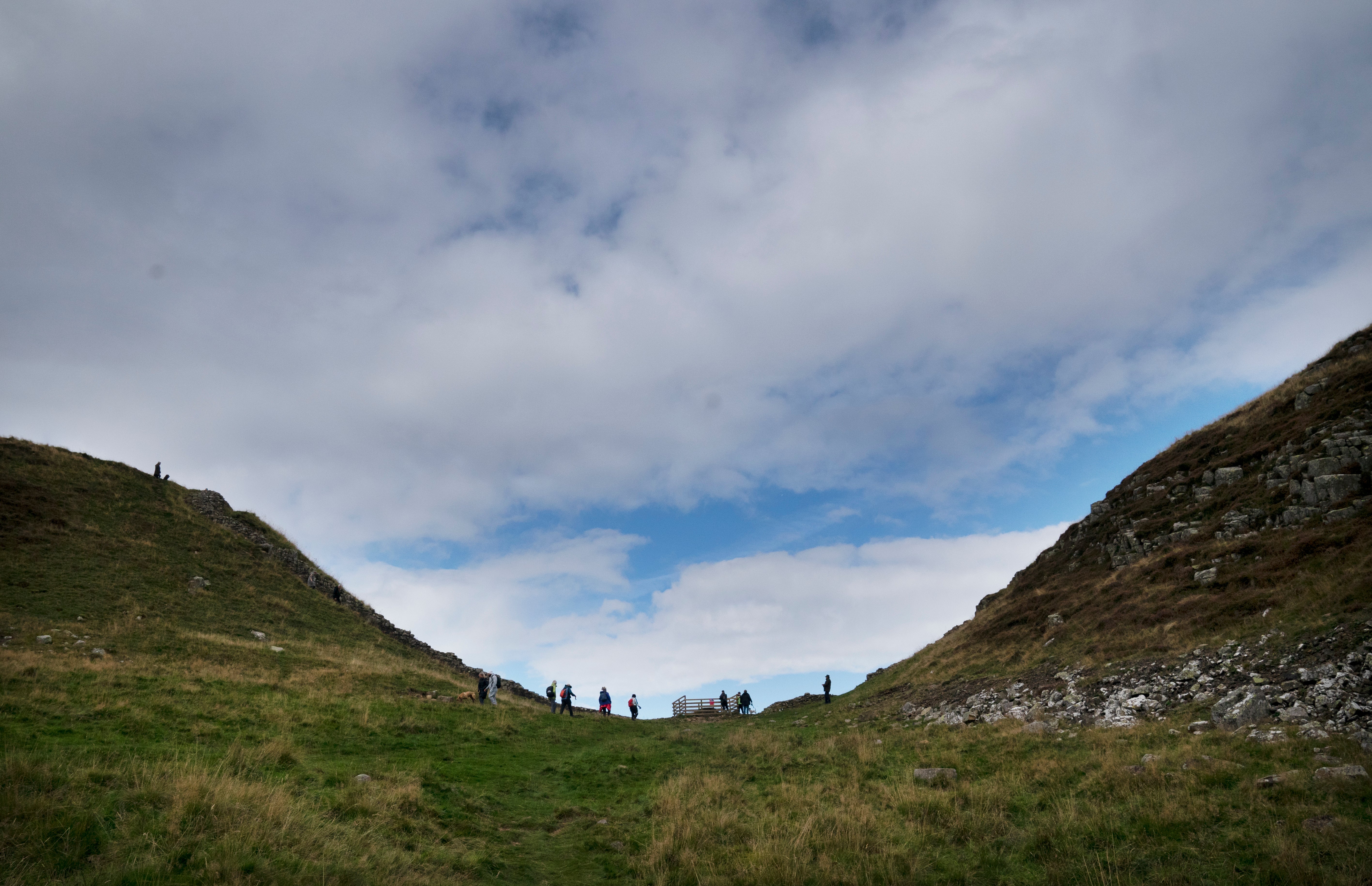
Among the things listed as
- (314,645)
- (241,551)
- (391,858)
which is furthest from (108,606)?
(391,858)

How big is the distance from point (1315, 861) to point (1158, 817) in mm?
2111

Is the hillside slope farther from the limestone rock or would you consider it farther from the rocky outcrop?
the rocky outcrop

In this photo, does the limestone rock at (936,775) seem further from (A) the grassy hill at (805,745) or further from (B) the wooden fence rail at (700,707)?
(B) the wooden fence rail at (700,707)

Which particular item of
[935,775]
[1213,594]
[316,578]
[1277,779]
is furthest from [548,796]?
[316,578]

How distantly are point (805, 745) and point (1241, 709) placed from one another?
13562 mm

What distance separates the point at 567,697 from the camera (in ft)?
113

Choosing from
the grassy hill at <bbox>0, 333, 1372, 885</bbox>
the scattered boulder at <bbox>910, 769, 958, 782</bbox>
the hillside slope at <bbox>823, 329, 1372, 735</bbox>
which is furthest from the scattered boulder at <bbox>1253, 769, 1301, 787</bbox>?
the scattered boulder at <bbox>910, 769, 958, 782</bbox>

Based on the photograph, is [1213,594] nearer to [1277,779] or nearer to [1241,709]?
[1241,709]

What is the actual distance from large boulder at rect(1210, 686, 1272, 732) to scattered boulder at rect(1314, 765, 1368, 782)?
3.79 metres

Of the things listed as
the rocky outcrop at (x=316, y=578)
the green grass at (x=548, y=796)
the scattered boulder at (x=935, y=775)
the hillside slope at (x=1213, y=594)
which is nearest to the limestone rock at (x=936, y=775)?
the scattered boulder at (x=935, y=775)

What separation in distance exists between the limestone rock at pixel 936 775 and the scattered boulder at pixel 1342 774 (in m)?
6.46

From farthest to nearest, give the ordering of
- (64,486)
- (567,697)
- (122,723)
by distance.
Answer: (64,486)
(567,697)
(122,723)

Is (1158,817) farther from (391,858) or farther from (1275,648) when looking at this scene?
(391,858)

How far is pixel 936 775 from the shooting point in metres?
15.1
